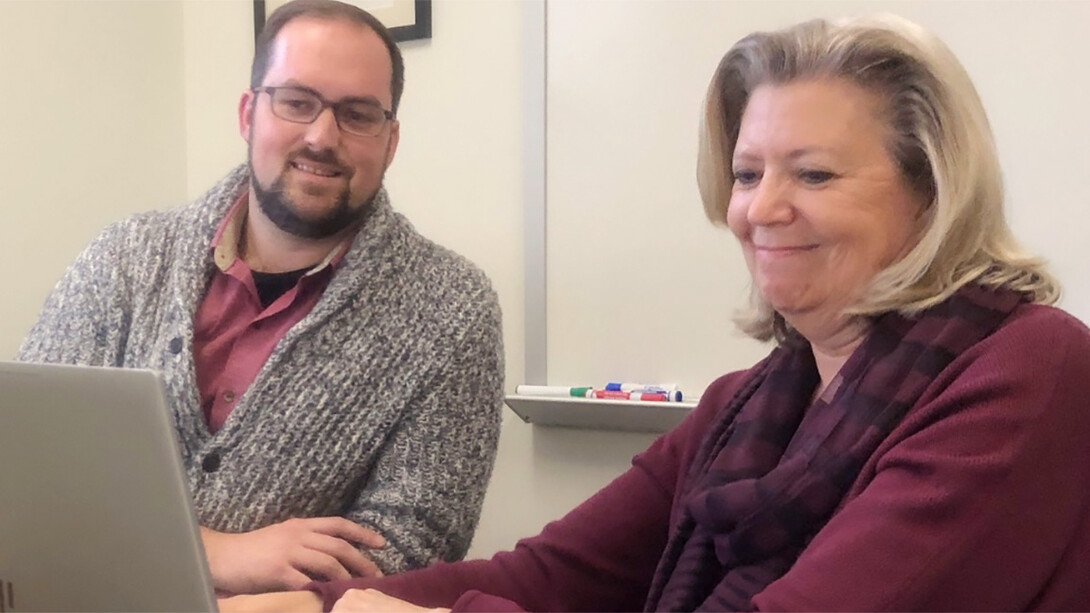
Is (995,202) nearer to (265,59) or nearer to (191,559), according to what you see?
(191,559)

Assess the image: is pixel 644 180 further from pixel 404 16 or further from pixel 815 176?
pixel 815 176

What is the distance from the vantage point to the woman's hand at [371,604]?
0.93 m

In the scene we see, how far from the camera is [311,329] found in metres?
1.24

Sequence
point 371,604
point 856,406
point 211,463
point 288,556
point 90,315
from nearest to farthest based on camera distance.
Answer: point 856,406 → point 371,604 → point 288,556 → point 211,463 → point 90,315

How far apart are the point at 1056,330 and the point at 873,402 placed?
0.15 metres

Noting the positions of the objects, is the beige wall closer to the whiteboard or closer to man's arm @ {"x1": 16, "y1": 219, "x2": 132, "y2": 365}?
man's arm @ {"x1": 16, "y1": 219, "x2": 132, "y2": 365}

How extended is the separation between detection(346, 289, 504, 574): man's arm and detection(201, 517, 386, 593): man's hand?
0.14 ft

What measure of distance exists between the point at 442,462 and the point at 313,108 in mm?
506

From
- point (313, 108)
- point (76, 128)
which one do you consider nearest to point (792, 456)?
point (313, 108)

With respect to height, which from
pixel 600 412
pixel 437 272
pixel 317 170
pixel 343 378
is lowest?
pixel 600 412

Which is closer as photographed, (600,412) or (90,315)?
(90,315)

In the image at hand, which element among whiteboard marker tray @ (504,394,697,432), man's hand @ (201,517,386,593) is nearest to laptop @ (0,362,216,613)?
man's hand @ (201,517,386,593)

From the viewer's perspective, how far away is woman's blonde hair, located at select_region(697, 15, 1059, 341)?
85 centimetres

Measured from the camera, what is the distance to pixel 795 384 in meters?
1.00
